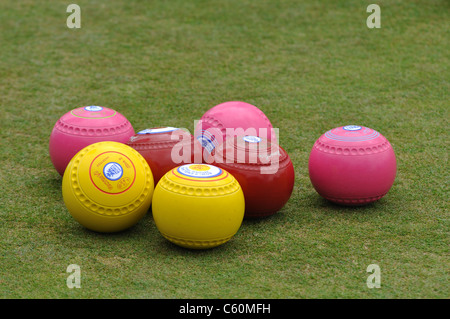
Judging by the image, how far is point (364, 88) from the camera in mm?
9625

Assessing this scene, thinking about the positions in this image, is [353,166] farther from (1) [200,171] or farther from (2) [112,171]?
(2) [112,171]

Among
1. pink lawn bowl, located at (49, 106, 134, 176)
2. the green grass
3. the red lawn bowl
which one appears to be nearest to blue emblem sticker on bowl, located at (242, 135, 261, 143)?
the red lawn bowl

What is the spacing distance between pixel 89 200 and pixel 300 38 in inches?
274

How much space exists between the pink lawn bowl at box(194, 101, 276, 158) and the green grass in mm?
841

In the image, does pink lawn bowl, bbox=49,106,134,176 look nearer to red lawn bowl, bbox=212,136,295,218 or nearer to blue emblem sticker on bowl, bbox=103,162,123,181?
blue emblem sticker on bowl, bbox=103,162,123,181

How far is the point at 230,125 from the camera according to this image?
21.5 ft

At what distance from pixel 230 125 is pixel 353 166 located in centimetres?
140

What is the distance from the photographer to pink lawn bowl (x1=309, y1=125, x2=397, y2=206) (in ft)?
19.5

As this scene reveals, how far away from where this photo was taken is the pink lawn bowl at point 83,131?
21.0 feet

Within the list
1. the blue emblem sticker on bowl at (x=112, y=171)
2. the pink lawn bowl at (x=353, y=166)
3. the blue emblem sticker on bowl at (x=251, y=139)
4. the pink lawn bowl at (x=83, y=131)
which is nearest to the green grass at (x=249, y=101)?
the pink lawn bowl at (x=353, y=166)

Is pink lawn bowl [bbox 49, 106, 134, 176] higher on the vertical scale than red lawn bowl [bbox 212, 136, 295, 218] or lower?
higher
